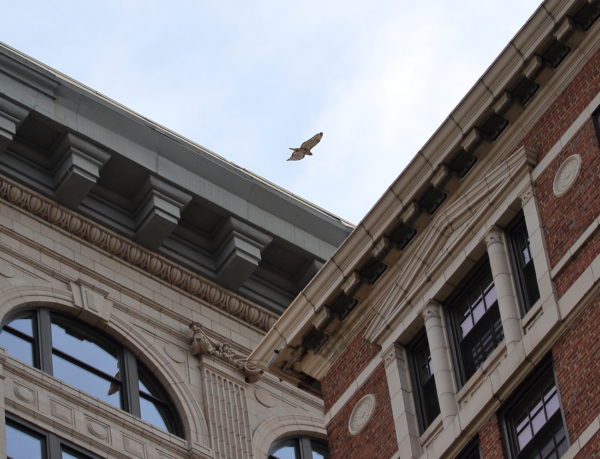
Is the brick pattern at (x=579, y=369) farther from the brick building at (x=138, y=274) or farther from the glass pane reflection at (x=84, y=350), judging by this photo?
the glass pane reflection at (x=84, y=350)

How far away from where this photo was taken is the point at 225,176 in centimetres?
4231

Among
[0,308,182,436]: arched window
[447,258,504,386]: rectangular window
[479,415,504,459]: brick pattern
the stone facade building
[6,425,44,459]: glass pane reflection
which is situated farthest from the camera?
[0,308,182,436]: arched window

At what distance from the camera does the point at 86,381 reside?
37812mm

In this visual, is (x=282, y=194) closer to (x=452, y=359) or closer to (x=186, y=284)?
(x=186, y=284)

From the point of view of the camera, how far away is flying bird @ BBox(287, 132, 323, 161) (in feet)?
125

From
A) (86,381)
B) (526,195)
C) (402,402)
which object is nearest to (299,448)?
(86,381)

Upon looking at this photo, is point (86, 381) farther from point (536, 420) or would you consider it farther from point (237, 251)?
point (536, 420)

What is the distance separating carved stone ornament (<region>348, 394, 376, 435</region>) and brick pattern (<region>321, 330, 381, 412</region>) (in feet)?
2.44

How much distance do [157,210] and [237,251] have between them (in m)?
1.96

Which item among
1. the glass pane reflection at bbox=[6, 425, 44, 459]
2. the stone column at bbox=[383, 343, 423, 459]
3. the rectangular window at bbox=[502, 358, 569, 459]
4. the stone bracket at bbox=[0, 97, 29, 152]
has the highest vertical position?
the stone bracket at bbox=[0, 97, 29, 152]

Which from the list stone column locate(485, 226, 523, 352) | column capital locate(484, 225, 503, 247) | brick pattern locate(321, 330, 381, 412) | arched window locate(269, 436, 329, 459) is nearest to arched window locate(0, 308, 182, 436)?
arched window locate(269, 436, 329, 459)

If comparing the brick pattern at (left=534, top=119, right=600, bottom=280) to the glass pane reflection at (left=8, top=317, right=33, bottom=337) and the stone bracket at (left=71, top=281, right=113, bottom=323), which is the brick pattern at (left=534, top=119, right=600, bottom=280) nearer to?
the glass pane reflection at (left=8, top=317, right=33, bottom=337)

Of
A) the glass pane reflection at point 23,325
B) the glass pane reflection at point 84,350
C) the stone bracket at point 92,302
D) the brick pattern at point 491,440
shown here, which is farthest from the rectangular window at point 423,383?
the stone bracket at point 92,302

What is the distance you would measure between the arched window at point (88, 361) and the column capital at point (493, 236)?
35.5 ft
